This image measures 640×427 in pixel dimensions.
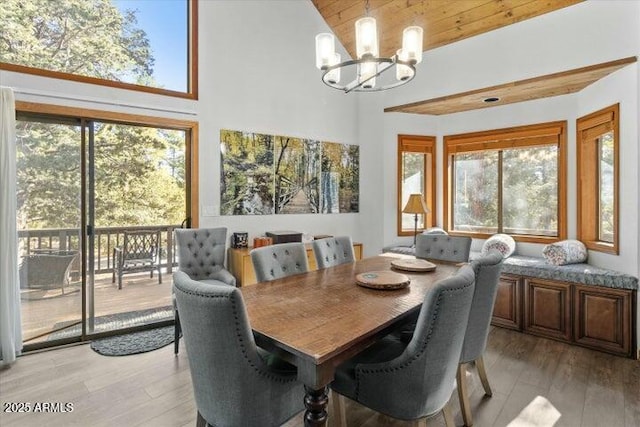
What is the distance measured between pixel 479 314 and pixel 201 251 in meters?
2.67

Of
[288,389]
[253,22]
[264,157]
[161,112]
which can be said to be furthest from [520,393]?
[253,22]

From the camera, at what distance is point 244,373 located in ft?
4.51

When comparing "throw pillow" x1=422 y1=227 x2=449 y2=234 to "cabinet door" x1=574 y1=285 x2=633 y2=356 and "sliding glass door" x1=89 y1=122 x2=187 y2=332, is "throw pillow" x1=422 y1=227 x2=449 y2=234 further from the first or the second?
"sliding glass door" x1=89 y1=122 x2=187 y2=332

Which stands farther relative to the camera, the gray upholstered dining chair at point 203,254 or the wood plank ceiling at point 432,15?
the wood plank ceiling at point 432,15

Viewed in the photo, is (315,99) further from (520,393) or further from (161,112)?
(520,393)

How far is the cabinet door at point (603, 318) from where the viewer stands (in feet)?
9.83

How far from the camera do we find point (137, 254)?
154 inches

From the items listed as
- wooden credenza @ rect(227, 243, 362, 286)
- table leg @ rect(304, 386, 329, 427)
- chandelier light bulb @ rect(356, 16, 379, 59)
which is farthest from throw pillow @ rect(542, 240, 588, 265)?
table leg @ rect(304, 386, 329, 427)

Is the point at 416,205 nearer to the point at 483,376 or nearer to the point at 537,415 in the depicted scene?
the point at 483,376

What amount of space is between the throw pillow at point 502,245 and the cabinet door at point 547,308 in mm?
564

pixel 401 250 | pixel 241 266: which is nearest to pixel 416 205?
pixel 401 250

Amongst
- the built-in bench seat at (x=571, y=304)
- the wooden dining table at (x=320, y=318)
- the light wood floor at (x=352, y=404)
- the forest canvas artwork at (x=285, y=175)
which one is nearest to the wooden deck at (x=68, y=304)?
the light wood floor at (x=352, y=404)

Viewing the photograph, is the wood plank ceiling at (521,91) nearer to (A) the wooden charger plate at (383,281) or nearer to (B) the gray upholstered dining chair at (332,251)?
(B) the gray upholstered dining chair at (332,251)

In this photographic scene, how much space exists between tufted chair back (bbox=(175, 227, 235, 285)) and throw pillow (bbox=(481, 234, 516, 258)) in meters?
3.06
